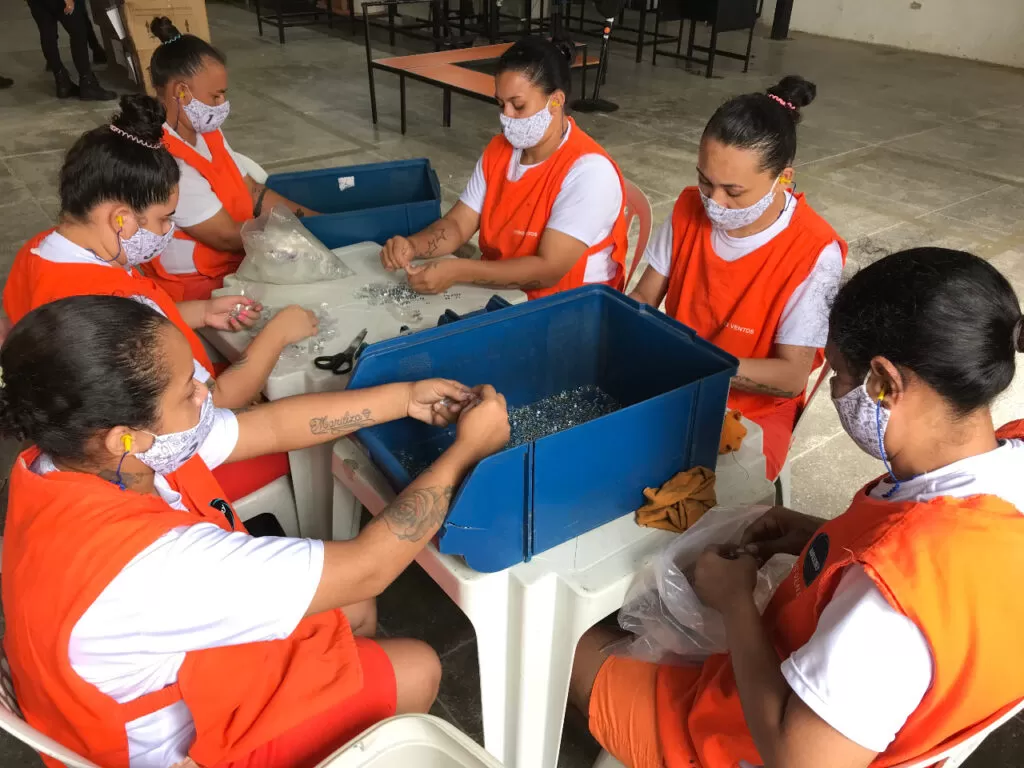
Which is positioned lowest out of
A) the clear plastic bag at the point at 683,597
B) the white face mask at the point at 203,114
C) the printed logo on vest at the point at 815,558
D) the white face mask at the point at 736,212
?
the clear plastic bag at the point at 683,597

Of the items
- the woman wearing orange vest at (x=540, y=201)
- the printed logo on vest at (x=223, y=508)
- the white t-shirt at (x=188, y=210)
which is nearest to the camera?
the printed logo on vest at (x=223, y=508)

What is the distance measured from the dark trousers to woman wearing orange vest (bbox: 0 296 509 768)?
6532 mm

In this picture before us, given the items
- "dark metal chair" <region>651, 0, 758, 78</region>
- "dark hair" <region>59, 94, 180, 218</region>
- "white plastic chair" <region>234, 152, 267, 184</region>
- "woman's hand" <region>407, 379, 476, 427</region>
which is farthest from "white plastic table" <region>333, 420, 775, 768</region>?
"dark metal chair" <region>651, 0, 758, 78</region>

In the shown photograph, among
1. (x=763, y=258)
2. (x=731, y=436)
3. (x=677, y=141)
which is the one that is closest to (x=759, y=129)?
(x=763, y=258)

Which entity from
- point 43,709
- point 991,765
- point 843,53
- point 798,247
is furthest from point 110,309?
point 843,53

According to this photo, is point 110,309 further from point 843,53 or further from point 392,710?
point 843,53

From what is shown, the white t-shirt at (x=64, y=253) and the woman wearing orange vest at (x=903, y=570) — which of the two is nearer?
the woman wearing orange vest at (x=903, y=570)

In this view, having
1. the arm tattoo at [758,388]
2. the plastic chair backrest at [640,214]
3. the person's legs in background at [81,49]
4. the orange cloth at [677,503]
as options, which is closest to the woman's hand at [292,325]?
the orange cloth at [677,503]

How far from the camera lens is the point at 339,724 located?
1.20m

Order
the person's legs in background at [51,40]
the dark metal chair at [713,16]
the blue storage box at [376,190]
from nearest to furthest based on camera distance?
the blue storage box at [376,190]
the person's legs in background at [51,40]
the dark metal chair at [713,16]

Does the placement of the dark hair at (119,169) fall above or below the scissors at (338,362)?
above

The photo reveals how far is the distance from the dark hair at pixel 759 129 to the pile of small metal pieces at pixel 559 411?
1.99ft

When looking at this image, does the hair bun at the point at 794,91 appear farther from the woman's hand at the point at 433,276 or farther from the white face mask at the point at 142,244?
the white face mask at the point at 142,244

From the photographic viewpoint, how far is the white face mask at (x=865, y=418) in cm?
97
